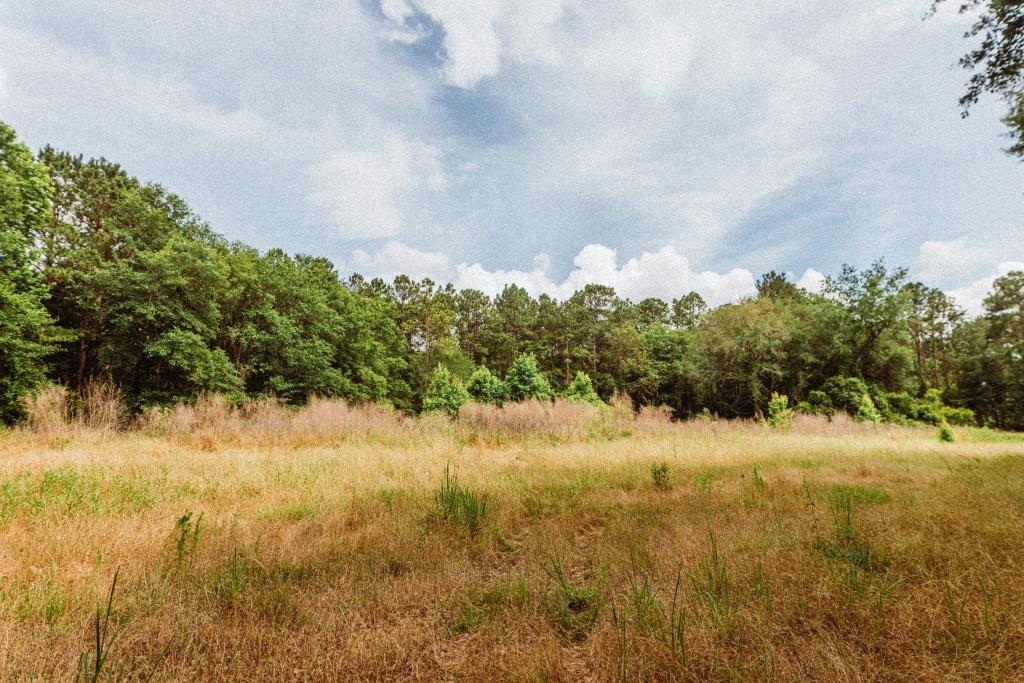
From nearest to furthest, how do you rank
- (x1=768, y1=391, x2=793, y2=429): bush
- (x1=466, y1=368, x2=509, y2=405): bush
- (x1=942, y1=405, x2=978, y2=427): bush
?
(x1=768, y1=391, x2=793, y2=429): bush, (x1=466, y1=368, x2=509, y2=405): bush, (x1=942, y1=405, x2=978, y2=427): bush

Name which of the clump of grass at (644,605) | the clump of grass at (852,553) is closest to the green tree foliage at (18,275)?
the clump of grass at (644,605)

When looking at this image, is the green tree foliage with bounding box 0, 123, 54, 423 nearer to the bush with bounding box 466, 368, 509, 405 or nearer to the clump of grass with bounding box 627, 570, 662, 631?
the bush with bounding box 466, 368, 509, 405

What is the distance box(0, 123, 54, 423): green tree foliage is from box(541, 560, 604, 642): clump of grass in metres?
16.4

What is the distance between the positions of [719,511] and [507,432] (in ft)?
24.0

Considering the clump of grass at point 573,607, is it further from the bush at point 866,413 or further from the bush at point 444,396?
the bush at point 866,413

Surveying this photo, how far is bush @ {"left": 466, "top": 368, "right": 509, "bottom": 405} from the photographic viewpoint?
55.8ft

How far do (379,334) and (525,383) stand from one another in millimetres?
15115

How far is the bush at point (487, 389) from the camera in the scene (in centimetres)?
1700

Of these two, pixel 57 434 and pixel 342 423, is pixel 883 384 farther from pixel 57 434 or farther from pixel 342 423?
pixel 57 434

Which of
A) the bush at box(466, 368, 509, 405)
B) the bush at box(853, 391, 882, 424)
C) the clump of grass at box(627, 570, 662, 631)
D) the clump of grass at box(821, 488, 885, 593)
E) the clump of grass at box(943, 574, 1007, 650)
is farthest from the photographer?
the bush at box(853, 391, 882, 424)

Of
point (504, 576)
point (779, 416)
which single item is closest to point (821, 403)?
point (779, 416)

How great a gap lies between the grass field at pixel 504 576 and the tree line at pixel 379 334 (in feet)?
34.4

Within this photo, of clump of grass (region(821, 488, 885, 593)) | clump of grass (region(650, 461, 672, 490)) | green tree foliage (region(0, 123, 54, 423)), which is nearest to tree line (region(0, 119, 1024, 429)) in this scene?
green tree foliage (region(0, 123, 54, 423))

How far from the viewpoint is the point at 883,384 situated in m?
26.7
